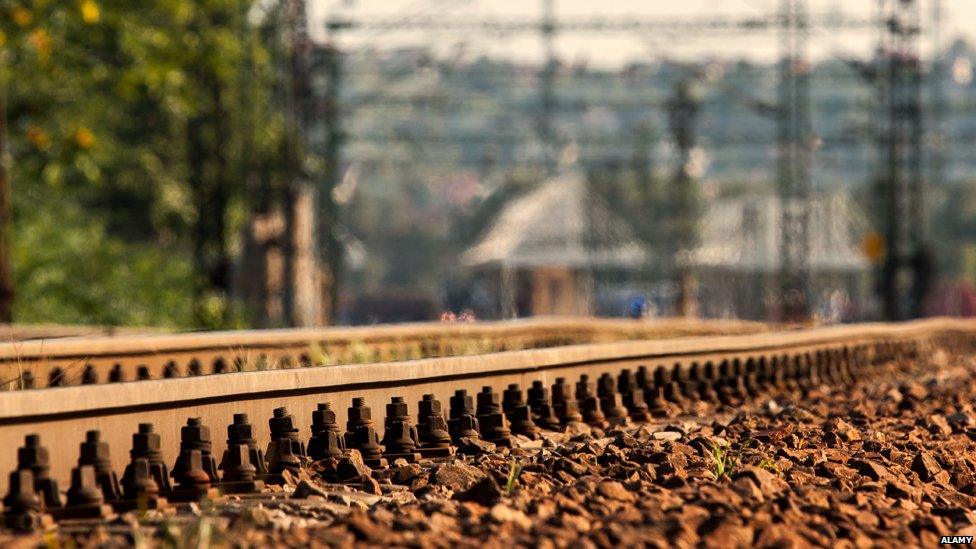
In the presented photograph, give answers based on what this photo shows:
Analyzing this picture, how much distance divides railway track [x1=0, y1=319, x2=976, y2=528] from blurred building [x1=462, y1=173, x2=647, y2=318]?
68723mm

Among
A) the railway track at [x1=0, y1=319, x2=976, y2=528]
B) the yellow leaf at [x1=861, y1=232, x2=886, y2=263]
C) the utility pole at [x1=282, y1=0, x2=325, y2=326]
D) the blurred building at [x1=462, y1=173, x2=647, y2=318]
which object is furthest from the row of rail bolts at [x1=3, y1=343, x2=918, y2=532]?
the blurred building at [x1=462, y1=173, x2=647, y2=318]

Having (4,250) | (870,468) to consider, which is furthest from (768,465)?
(4,250)

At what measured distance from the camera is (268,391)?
1053 centimetres

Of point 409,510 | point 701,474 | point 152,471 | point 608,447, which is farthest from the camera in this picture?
point 608,447

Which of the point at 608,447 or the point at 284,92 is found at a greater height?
the point at 284,92

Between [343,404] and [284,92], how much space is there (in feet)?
106

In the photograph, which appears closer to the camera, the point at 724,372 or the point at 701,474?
the point at 701,474

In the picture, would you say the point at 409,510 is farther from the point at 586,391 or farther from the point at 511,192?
the point at 511,192

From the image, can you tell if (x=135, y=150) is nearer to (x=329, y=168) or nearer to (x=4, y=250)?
(x=329, y=168)

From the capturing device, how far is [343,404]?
11438 mm

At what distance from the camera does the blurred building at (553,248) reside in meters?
88.9

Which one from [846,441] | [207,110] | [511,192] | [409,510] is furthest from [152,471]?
[511,192]

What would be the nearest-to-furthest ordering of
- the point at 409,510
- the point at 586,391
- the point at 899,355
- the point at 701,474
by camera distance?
the point at 409,510 < the point at 701,474 < the point at 586,391 < the point at 899,355

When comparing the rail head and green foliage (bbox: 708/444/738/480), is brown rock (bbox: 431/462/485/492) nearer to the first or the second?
green foliage (bbox: 708/444/738/480)
